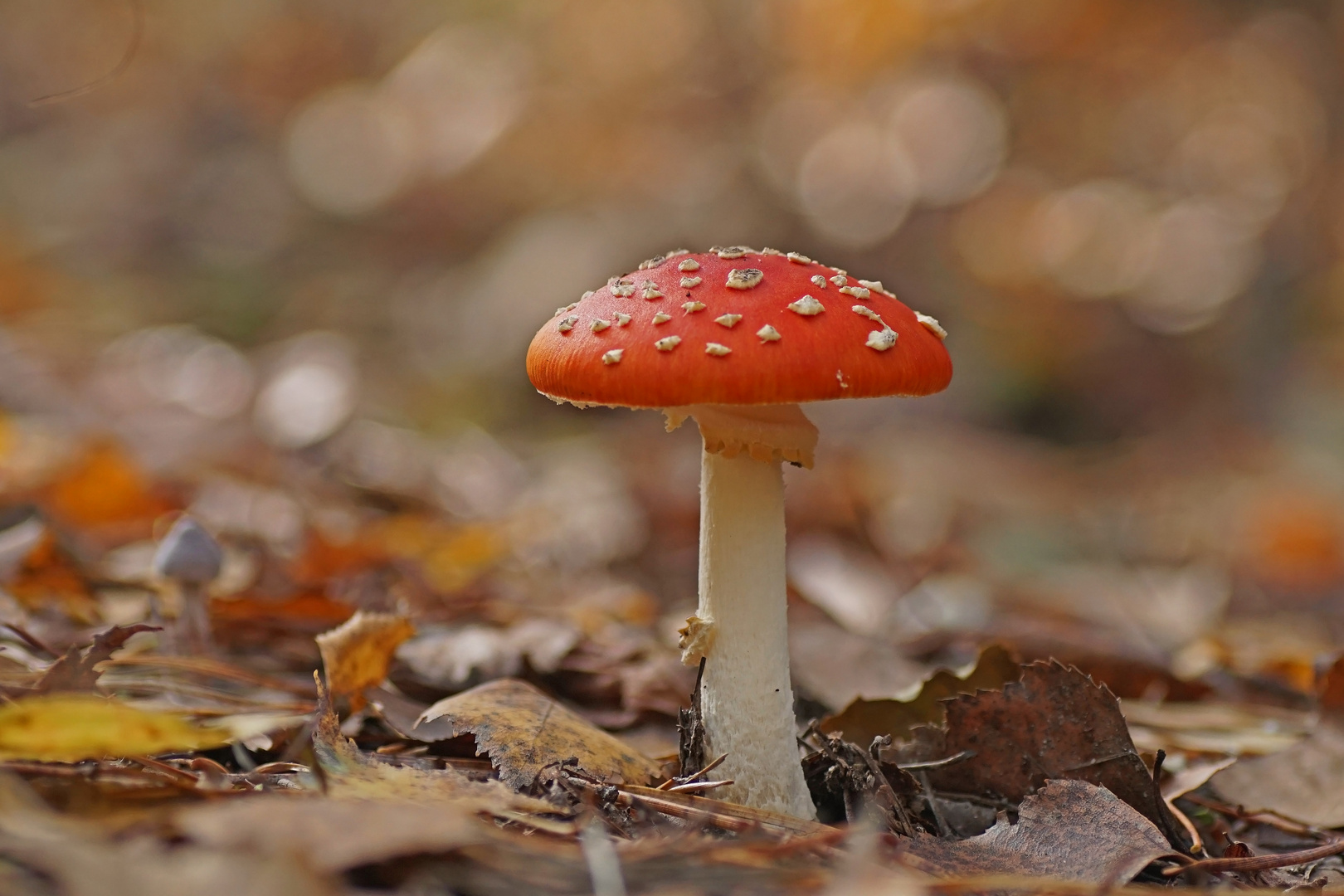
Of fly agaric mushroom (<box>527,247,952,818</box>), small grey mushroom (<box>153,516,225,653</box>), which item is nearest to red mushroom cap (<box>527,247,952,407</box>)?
fly agaric mushroom (<box>527,247,952,818</box>)

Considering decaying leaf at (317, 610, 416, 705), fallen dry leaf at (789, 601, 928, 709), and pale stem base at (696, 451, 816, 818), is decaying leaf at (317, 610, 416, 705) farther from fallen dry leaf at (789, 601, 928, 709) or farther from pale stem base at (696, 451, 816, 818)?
fallen dry leaf at (789, 601, 928, 709)

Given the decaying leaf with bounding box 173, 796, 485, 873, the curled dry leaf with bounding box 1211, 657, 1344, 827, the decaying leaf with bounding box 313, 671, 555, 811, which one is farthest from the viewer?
the curled dry leaf with bounding box 1211, 657, 1344, 827

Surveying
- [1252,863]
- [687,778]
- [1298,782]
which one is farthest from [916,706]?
[1298,782]

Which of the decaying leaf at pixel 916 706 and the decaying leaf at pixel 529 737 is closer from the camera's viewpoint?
the decaying leaf at pixel 529 737

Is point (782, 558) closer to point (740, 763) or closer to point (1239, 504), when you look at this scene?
point (740, 763)

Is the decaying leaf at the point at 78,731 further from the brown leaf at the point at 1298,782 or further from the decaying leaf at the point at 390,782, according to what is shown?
the brown leaf at the point at 1298,782

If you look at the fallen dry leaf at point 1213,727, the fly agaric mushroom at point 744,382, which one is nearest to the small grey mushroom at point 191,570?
the fly agaric mushroom at point 744,382

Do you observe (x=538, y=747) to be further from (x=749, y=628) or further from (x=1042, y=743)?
(x=1042, y=743)
